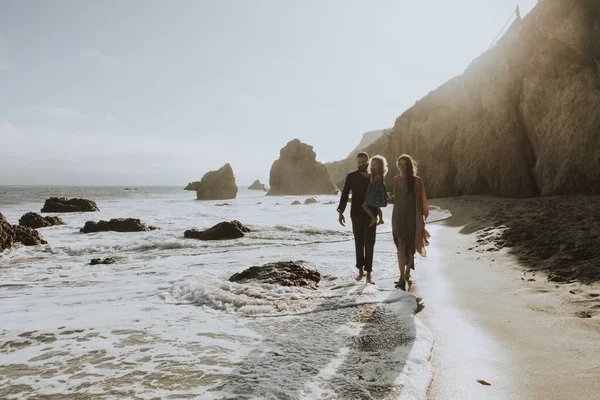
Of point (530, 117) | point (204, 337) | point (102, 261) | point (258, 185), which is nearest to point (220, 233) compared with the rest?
point (102, 261)

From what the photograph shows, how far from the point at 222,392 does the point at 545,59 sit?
19583mm

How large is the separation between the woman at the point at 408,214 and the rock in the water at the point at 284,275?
4.35 feet

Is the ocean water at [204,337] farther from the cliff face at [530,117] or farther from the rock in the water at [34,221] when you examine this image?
the cliff face at [530,117]

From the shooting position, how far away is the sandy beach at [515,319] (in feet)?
8.34

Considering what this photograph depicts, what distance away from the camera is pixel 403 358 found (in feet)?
9.79

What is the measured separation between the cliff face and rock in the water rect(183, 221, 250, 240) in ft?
40.8

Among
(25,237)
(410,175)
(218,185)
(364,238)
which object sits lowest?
(25,237)

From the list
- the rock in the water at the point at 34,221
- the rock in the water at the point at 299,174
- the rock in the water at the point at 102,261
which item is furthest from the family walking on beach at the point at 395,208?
the rock in the water at the point at 299,174

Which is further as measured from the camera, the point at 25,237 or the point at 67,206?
the point at 67,206

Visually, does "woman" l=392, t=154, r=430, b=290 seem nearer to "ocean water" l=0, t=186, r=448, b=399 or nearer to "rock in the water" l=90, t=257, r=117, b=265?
"ocean water" l=0, t=186, r=448, b=399

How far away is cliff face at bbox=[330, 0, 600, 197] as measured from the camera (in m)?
13.8

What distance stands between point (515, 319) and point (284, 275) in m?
3.06

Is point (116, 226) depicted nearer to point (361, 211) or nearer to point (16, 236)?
point (16, 236)

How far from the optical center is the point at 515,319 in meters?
3.80
